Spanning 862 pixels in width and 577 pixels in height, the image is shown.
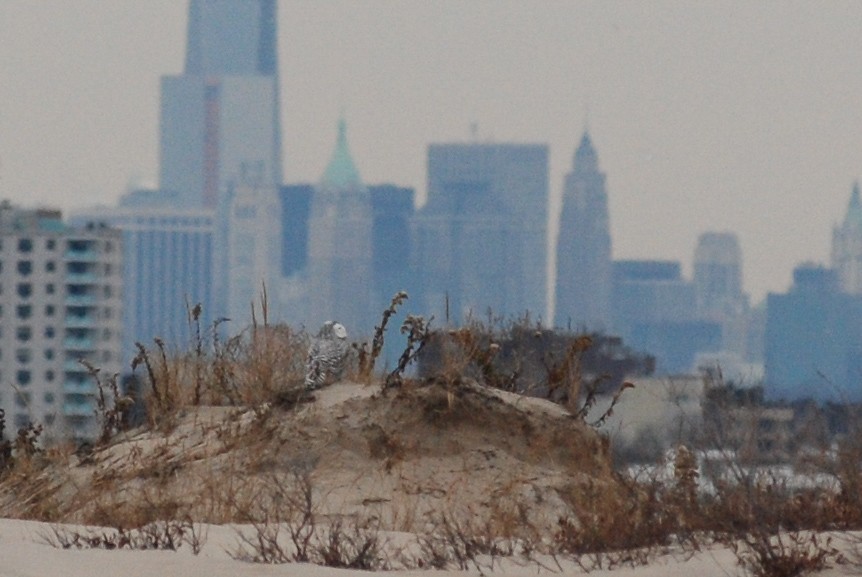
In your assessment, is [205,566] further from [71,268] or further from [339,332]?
[71,268]

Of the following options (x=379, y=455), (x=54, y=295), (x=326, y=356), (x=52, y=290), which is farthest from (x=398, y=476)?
(x=54, y=295)

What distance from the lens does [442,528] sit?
1089 centimetres

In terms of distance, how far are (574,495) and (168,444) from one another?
9.02 feet

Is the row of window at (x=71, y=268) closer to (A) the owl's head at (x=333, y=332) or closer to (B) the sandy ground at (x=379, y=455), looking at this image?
(A) the owl's head at (x=333, y=332)

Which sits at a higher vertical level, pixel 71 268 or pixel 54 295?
pixel 71 268

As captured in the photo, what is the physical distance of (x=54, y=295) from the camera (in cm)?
15800

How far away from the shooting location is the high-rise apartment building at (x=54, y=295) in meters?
156

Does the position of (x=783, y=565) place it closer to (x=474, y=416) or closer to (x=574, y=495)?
(x=574, y=495)

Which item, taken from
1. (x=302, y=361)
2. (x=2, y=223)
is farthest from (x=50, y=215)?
(x=302, y=361)

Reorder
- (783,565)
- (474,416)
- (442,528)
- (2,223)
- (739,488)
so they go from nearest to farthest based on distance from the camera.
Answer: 1. (783,565)
2. (739,488)
3. (442,528)
4. (474,416)
5. (2,223)

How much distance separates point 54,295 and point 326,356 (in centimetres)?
14713

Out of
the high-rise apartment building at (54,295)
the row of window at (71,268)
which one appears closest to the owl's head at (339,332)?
the high-rise apartment building at (54,295)

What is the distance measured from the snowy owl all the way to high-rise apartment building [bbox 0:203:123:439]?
142 metres

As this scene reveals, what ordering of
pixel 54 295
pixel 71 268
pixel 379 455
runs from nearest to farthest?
pixel 379 455
pixel 71 268
pixel 54 295
